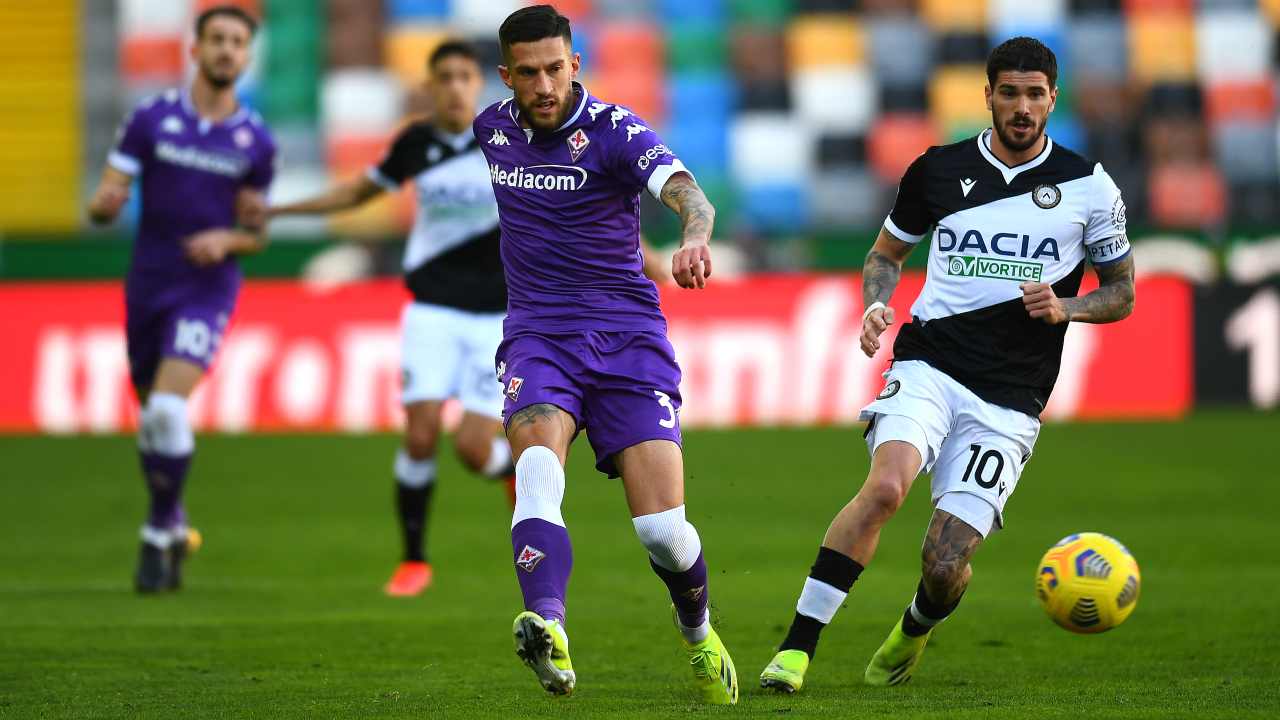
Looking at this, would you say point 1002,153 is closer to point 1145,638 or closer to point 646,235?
point 1145,638

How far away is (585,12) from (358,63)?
3.21 m

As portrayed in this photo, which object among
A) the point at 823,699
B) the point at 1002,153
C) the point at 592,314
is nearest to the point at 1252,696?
the point at 823,699

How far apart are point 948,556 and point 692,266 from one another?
148cm

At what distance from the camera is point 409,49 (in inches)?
1041

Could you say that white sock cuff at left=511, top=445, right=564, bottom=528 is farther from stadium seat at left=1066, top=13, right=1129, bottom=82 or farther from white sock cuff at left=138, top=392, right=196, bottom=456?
stadium seat at left=1066, top=13, right=1129, bottom=82

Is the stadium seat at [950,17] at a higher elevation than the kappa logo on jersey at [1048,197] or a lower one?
higher

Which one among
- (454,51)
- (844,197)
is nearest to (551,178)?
(454,51)

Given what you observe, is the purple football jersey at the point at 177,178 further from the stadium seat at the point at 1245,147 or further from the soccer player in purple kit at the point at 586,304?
the stadium seat at the point at 1245,147

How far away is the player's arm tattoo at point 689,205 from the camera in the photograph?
588cm

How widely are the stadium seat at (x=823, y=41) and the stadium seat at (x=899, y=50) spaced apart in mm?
280

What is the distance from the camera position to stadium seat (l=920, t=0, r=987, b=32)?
27031 mm

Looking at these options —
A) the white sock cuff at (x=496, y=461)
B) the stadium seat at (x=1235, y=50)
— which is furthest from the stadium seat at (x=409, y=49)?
the white sock cuff at (x=496, y=461)

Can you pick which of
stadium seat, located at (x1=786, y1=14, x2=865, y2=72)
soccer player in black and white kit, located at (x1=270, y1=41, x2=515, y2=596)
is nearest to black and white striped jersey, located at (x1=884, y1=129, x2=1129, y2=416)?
soccer player in black and white kit, located at (x1=270, y1=41, x2=515, y2=596)

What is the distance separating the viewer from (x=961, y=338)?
662 centimetres
